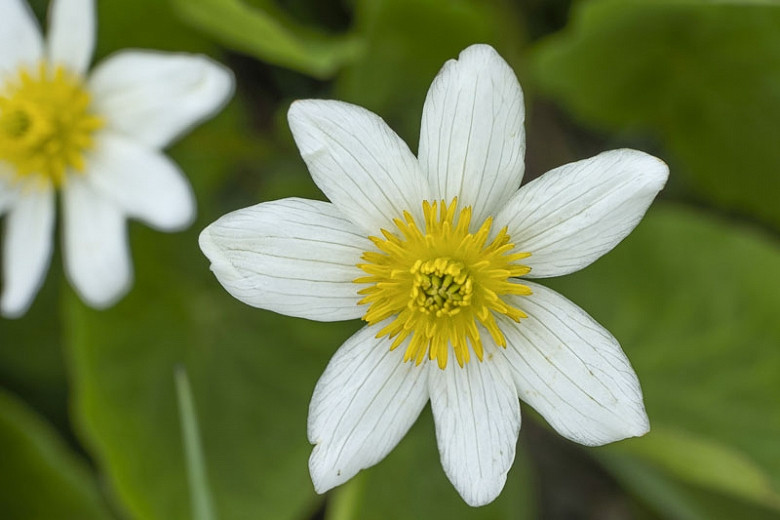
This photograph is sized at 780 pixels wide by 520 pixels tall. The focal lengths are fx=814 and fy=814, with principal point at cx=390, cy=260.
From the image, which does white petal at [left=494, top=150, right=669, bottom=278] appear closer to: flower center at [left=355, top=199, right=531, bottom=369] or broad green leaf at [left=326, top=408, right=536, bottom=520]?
flower center at [left=355, top=199, right=531, bottom=369]

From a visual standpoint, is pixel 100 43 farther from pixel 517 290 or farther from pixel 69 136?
pixel 517 290

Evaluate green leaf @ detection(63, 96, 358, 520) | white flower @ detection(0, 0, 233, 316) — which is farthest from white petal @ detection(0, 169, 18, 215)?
green leaf @ detection(63, 96, 358, 520)

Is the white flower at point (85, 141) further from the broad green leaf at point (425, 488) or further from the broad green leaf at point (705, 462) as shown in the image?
the broad green leaf at point (705, 462)

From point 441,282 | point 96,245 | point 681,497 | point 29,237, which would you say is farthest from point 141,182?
point 681,497

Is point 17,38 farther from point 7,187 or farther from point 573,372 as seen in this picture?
point 573,372

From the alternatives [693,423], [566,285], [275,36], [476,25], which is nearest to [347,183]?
[275,36]

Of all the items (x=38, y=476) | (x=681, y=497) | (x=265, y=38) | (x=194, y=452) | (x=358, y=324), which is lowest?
(x=681, y=497)

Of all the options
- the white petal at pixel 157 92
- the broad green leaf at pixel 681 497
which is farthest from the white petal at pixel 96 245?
the broad green leaf at pixel 681 497
